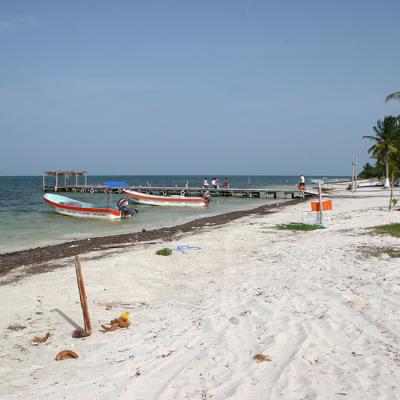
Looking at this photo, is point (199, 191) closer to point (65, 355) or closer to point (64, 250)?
point (64, 250)

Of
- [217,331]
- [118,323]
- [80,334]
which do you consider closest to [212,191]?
[118,323]

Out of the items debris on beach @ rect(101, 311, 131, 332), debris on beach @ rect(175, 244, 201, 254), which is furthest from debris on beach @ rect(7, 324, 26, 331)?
debris on beach @ rect(175, 244, 201, 254)

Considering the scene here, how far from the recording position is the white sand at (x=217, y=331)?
4312 millimetres

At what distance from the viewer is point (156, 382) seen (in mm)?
4449

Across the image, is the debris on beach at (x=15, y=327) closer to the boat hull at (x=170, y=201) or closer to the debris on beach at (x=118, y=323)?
the debris on beach at (x=118, y=323)

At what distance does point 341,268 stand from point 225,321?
373cm

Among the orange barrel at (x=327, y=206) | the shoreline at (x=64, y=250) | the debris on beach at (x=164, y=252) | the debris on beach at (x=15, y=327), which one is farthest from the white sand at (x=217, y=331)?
the orange barrel at (x=327, y=206)

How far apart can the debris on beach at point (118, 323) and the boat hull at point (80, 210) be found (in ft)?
70.4

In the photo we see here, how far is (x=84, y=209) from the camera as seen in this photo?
29.5 metres

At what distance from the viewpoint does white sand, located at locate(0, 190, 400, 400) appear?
4312 mm

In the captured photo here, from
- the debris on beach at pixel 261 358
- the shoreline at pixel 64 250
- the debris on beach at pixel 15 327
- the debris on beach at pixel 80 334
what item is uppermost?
the debris on beach at pixel 261 358

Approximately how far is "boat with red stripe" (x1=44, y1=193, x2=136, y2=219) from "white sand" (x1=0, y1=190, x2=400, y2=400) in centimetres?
1716

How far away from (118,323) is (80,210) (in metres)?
24.3

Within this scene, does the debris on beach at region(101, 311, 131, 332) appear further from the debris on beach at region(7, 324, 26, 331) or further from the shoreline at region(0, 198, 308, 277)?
the shoreline at region(0, 198, 308, 277)
